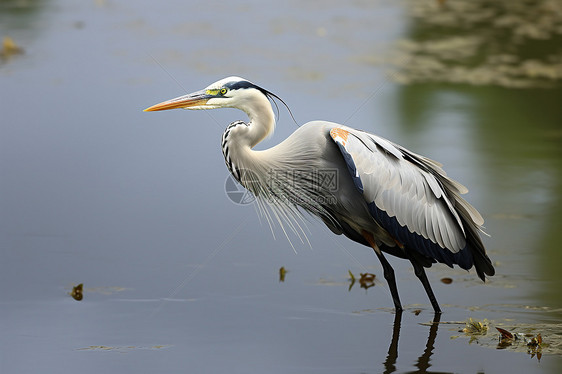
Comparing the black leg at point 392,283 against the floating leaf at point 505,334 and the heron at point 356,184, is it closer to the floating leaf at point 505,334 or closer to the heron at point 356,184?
the heron at point 356,184

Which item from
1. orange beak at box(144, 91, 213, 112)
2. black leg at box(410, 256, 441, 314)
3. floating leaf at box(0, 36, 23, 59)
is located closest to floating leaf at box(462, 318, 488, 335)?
black leg at box(410, 256, 441, 314)

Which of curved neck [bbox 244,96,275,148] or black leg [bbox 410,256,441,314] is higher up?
curved neck [bbox 244,96,275,148]

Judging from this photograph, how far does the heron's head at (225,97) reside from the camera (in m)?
6.03

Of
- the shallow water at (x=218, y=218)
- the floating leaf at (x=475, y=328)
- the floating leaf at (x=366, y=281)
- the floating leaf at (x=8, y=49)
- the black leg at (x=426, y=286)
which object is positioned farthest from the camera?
the floating leaf at (x=8, y=49)

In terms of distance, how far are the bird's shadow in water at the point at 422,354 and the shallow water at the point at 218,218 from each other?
0.02 metres

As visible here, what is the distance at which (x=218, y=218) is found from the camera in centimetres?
779

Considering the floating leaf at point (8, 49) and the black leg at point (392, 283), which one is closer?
the black leg at point (392, 283)

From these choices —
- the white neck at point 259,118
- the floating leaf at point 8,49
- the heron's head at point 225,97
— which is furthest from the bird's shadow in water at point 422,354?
the floating leaf at point 8,49

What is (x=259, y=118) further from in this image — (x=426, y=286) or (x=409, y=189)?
(x=426, y=286)

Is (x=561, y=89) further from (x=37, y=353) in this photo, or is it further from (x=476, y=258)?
(x=37, y=353)

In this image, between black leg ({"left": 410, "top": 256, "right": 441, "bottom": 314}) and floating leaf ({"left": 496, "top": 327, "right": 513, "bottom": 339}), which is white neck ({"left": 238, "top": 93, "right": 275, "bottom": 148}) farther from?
floating leaf ({"left": 496, "top": 327, "right": 513, "bottom": 339})

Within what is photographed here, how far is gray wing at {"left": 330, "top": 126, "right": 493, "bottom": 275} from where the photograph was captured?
6031mm

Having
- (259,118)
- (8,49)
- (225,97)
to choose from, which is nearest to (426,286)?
(259,118)

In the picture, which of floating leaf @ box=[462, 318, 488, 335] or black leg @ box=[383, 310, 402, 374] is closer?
black leg @ box=[383, 310, 402, 374]
